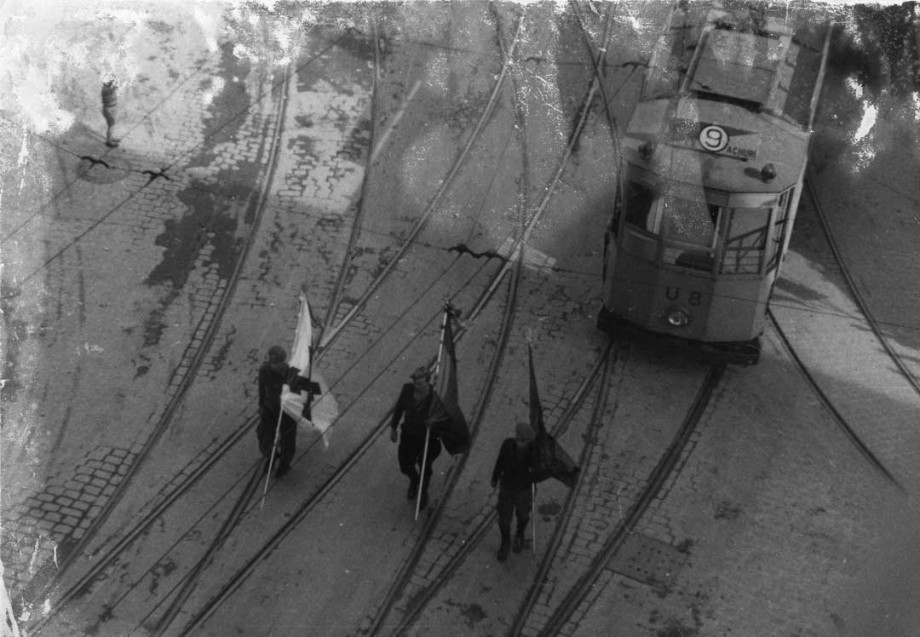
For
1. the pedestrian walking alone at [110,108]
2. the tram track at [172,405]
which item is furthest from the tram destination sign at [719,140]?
the pedestrian walking alone at [110,108]

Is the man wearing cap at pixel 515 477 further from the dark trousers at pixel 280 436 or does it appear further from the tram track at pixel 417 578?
the dark trousers at pixel 280 436

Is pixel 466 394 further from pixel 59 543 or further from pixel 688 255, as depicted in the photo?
pixel 59 543

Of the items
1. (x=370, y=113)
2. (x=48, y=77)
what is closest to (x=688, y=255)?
(x=370, y=113)

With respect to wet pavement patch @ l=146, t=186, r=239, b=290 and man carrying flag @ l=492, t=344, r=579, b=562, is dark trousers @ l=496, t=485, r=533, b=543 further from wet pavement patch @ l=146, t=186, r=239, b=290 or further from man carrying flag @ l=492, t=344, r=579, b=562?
wet pavement patch @ l=146, t=186, r=239, b=290

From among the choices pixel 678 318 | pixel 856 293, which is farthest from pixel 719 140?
pixel 856 293

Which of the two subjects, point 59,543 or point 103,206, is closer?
point 59,543

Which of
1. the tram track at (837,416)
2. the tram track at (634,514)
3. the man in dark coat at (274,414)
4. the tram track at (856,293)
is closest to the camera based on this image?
the tram track at (634,514)

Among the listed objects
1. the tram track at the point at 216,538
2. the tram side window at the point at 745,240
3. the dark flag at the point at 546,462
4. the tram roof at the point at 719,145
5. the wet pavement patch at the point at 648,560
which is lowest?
the tram track at the point at 216,538

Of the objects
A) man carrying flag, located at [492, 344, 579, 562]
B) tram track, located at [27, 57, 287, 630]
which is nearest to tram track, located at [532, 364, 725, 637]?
man carrying flag, located at [492, 344, 579, 562]
